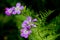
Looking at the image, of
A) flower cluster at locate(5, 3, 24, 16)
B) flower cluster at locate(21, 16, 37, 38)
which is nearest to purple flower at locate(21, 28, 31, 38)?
flower cluster at locate(21, 16, 37, 38)

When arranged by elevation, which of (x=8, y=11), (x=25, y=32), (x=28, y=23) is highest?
(x=8, y=11)

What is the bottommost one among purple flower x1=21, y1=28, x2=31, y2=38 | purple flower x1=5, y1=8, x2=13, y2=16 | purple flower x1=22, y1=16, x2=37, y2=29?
purple flower x1=21, y1=28, x2=31, y2=38

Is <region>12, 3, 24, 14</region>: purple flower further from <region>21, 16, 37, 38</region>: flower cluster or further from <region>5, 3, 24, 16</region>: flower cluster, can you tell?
<region>21, 16, 37, 38</region>: flower cluster

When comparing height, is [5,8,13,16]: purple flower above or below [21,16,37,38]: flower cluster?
above

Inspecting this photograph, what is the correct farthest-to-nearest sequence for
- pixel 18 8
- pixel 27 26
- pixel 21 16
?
1. pixel 18 8
2. pixel 21 16
3. pixel 27 26

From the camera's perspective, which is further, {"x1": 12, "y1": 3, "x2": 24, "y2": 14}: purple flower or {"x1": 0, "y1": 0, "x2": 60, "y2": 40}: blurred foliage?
{"x1": 12, "y1": 3, "x2": 24, "y2": 14}: purple flower

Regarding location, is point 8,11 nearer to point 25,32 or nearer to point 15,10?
point 15,10

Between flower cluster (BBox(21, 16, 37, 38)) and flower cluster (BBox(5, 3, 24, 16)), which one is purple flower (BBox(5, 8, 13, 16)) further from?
flower cluster (BBox(21, 16, 37, 38))

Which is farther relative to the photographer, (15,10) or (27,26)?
(15,10)

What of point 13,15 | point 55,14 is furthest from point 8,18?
point 55,14

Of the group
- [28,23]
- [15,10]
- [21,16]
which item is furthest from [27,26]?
[15,10]

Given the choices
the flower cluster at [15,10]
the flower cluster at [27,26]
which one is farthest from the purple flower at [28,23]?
the flower cluster at [15,10]

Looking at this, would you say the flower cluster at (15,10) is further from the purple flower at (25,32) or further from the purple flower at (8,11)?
the purple flower at (25,32)

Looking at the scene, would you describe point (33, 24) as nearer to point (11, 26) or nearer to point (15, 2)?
point (11, 26)
